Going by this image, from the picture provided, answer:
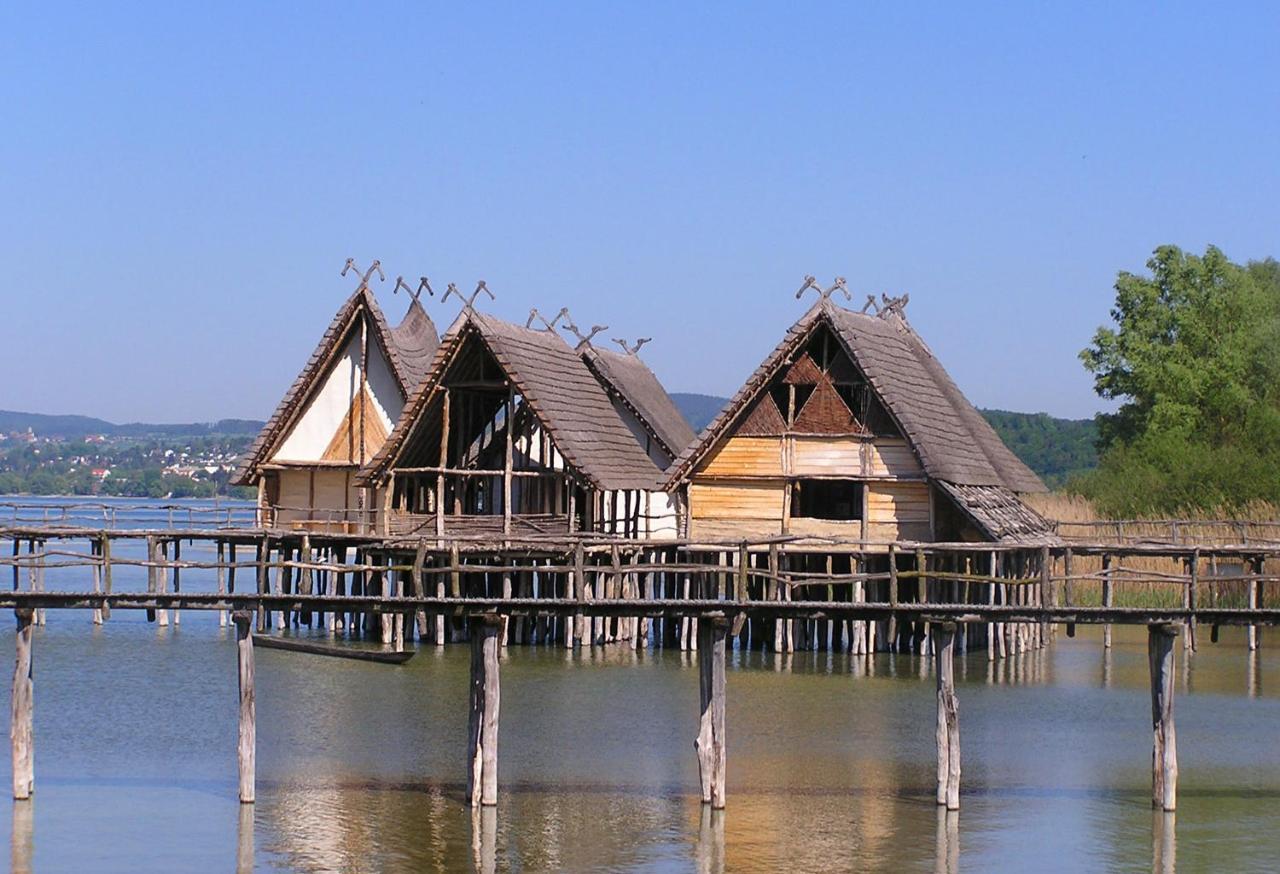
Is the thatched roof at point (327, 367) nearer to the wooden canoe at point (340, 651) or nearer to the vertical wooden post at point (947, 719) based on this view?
the wooden canoe at point (340, 651)

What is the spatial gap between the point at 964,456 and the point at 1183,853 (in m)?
17.7

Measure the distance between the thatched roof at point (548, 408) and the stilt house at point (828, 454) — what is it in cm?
203

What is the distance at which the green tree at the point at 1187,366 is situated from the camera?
5847 cm

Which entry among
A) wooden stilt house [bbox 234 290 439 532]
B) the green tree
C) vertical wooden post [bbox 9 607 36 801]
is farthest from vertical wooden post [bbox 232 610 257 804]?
the green tree

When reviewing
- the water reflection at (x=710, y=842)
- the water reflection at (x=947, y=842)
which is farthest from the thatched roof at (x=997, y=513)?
the water reflection at (x=710, y=842)

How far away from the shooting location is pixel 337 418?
4300 cm

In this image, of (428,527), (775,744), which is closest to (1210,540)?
(428,527)

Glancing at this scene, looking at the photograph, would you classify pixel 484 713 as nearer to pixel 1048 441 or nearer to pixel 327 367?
pixel 327 367

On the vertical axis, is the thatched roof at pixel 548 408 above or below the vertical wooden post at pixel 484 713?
above

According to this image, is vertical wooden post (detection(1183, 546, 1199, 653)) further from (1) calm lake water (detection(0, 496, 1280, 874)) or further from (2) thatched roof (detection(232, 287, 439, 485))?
(2) thatched roof (detection(232, 287, 439, 485))

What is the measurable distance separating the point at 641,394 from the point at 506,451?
8.20 metres

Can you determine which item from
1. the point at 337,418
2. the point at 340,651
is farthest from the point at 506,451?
the point at 340,651

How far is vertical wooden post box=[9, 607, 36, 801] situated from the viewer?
21.9 m

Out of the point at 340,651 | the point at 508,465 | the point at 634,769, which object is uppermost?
the point at 508,465
